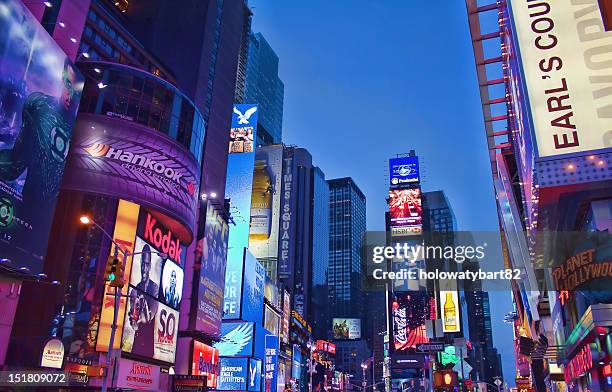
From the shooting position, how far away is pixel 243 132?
268 ft

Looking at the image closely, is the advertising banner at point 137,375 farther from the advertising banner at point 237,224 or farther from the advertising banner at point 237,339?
the advertising banner at point 237,339

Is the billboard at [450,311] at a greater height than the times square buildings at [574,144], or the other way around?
the billboard at [450,311]

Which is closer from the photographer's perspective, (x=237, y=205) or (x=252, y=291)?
(x=252, y=291)

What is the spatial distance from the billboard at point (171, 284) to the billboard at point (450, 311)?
70.2m

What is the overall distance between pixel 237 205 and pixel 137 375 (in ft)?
144

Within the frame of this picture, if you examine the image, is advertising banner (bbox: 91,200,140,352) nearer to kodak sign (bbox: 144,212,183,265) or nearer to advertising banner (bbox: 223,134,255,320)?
kodak sign (bbox: 144,212,183,265)

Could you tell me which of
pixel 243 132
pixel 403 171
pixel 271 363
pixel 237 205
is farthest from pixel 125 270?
pixel 403 171

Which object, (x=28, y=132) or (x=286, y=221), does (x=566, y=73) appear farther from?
(x=286, y=221)

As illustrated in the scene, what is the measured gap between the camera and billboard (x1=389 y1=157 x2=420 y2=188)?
116 metres

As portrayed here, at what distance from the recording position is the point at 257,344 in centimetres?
6384

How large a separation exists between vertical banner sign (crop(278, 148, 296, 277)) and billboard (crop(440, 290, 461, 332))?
30.7 m

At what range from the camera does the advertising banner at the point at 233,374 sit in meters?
60.2

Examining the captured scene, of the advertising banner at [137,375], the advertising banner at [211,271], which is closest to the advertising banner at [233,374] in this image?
the advertising banner at [211,271]

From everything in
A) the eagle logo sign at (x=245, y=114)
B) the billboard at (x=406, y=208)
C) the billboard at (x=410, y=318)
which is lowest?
the billboard at (x=410, y=318)
